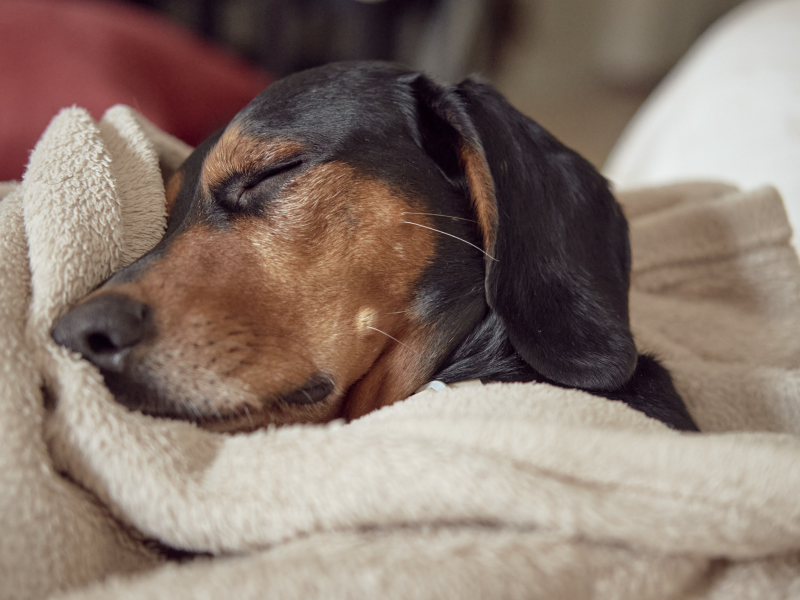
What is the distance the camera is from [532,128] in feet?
3.87

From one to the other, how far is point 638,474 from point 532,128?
728 millimetres

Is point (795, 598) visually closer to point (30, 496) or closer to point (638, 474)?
point (638, 474)

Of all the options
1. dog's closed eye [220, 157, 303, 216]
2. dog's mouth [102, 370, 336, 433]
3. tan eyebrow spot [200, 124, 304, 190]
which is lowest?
dog's mouth [102, 370, 336, 433]

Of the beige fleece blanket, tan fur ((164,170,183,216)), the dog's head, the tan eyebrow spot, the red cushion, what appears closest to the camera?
the beige fleece blanket

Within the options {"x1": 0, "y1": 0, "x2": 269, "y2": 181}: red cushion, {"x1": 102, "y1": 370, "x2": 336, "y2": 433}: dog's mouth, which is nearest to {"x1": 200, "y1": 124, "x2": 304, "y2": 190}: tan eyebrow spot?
{"x1": 102, "y1": 370, "x2": 336, "y2": 433}: dog's mouth

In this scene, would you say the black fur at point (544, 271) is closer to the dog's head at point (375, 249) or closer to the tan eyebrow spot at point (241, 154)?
the dog's head at point (375, 249)

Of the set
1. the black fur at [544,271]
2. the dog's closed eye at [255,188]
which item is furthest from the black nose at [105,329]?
the black fur at [544,271]

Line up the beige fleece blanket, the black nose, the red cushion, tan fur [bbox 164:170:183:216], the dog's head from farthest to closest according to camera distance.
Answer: the red cushion, tan fur [bbox 164:170:183:216], the dog's head, the black nose, the beige fleece blanket

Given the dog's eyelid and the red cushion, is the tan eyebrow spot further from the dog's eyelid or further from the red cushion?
the red cushion

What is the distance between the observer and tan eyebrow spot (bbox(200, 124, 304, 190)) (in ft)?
3.50

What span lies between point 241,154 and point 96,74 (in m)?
1.51

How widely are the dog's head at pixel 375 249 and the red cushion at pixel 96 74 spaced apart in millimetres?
989

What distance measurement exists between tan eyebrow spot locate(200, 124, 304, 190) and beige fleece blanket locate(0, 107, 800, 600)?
0.29 meters

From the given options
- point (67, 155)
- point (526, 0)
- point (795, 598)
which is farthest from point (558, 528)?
point (526, 0)
